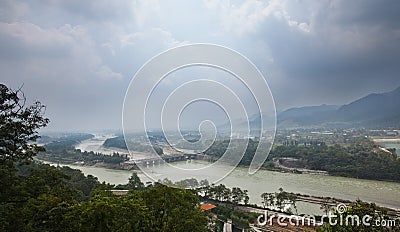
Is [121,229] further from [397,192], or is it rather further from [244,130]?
[397,192]

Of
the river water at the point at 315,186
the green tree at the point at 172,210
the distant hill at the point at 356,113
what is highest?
the distant hill at the point at 356,113

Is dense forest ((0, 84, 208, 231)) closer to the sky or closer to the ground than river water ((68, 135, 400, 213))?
closer to the sky

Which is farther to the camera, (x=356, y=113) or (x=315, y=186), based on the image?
(x=356, y=113)

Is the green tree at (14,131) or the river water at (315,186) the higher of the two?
the green tree at (14,131)

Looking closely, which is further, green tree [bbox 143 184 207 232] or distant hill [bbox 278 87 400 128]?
distant hill [bbox 278 87 400 128]

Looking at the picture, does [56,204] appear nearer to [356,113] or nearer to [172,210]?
[172,210]

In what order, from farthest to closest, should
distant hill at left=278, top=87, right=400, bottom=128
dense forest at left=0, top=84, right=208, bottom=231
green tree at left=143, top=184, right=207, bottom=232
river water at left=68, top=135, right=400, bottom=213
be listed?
distant hill at left=278, top=87, right=400, bottom=128, river water at left=68, top=135, right=400, bottom=213, green tree at left=143, top=184, right=207, bottom=232, dense forest at left=0, top=84, right=208, bottom=231

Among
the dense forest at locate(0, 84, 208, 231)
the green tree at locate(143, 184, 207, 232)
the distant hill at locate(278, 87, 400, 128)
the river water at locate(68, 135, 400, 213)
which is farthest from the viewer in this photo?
the distant hill at locate(278, 87, 400, 128)

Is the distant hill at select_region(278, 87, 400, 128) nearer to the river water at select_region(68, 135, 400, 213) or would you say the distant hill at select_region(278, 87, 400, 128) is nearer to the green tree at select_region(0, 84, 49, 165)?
the river water at select_region(68, 135, 400, 213)

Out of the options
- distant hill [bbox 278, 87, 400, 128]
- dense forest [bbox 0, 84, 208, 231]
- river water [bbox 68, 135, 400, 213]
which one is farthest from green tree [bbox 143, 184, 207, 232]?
distant hill [bbox 278, 87, 400, 128]

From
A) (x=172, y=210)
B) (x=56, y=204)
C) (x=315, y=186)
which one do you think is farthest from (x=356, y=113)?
(x=56, y=204)

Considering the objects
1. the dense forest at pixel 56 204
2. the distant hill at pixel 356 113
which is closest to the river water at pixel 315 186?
the dense forest at pixel 56 204

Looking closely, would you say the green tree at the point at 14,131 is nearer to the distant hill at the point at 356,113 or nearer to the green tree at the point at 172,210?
the green tree at the point at 172,210

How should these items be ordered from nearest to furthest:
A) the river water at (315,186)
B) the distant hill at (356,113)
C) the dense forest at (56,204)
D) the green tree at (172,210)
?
the dense forest at (56,204) → the green tree at (172,210) → the river water at (315,186) → the distant hill at (356,113)
